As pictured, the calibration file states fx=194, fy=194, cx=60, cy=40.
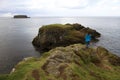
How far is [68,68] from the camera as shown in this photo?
20688 millimetres

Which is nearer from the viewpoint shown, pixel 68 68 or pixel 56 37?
pixel 68 68

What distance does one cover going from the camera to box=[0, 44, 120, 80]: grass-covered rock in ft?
65.2

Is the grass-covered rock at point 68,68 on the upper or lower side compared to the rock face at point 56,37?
upper

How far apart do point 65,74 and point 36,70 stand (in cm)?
307

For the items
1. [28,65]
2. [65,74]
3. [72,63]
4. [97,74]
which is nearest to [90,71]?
[97,74]

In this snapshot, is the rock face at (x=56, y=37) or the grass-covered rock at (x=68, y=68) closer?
the grass-covered rock at (x=68, y=68)

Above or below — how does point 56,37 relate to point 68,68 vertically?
below

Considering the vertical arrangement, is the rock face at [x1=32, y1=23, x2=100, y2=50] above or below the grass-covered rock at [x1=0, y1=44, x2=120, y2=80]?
below

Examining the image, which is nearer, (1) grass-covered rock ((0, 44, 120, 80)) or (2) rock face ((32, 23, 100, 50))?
(1) grass-covered rock ((0, 44, 120, 80))

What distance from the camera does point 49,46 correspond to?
63438mm

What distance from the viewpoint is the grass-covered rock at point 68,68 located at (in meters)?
19.9

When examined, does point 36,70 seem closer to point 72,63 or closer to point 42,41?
point 72,63

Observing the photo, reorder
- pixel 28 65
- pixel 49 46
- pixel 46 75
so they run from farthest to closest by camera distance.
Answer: pixel 49 46 < pixel 28 65 < pixel 46 75

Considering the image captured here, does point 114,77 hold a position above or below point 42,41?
above
